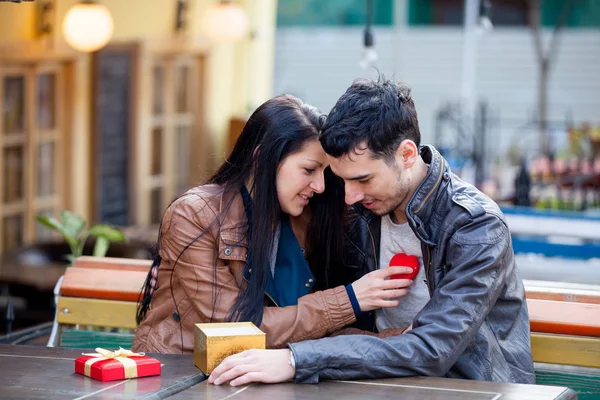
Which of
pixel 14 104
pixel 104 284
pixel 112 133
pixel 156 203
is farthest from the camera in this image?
pixel 156 203

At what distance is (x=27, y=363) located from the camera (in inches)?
109

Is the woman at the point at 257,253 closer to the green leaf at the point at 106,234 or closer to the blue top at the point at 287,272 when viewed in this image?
the blue top at the point at 287,272

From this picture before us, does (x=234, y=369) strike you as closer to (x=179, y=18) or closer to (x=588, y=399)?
(x=588, y=399)

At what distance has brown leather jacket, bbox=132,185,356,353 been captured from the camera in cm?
308

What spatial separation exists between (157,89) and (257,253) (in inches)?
307

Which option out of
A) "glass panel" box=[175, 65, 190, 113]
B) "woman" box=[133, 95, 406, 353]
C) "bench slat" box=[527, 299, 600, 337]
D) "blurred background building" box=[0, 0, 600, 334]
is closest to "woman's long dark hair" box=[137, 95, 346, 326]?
"woman" box=[133, 95, 406, 353]

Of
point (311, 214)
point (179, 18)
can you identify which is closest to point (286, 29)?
point (179, 18)

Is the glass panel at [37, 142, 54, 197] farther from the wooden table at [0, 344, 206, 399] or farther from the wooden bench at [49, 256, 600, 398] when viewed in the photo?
the wooden table at [0, 344, 206, 399]

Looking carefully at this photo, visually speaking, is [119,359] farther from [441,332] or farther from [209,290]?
[441,332]

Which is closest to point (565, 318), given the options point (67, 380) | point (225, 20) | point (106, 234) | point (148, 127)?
point (67, 380)

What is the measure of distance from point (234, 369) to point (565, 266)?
13.6ft

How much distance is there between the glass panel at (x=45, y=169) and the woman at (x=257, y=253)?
5542 millimetres

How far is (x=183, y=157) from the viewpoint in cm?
1157

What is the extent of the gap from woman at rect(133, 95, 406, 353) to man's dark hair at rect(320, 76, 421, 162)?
0.79 ft
